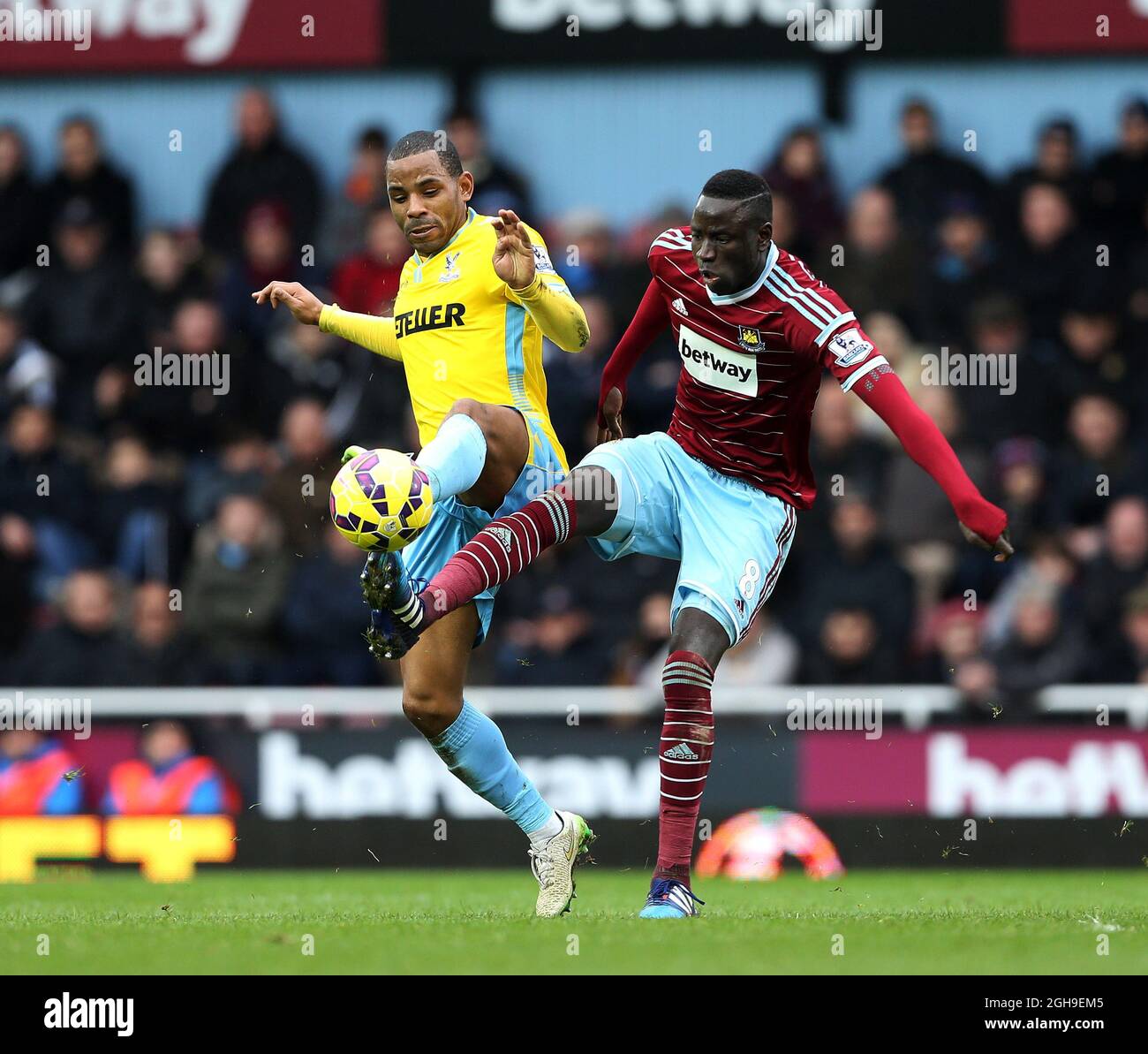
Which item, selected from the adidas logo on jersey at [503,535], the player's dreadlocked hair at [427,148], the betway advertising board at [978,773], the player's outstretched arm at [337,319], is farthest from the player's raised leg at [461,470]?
the betway advertising board at [978,773]

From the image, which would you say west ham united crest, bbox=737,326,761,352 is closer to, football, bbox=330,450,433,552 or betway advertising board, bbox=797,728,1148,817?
football, bbox=330,450,433,552

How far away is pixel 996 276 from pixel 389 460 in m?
7.61

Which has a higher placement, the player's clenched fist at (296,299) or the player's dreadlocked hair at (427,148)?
the player's dreadlocked hair at (427,148)

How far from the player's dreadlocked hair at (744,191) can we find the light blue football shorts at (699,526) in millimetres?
945

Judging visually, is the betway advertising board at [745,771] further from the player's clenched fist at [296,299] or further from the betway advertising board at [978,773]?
the player's clenched fist at [296,299]

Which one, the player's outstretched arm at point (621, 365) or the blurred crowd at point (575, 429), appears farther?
the blurred crowd at point (575, 429)

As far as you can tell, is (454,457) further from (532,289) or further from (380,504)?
(532,289)

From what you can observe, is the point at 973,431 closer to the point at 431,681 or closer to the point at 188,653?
the point at 188,653

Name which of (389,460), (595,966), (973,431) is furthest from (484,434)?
(973,431)

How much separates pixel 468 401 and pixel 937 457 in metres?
1.62

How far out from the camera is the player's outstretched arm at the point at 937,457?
6781mm

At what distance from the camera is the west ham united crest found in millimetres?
7336

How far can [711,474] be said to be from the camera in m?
7.60

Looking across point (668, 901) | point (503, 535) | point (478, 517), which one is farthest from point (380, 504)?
point (668, 901)
